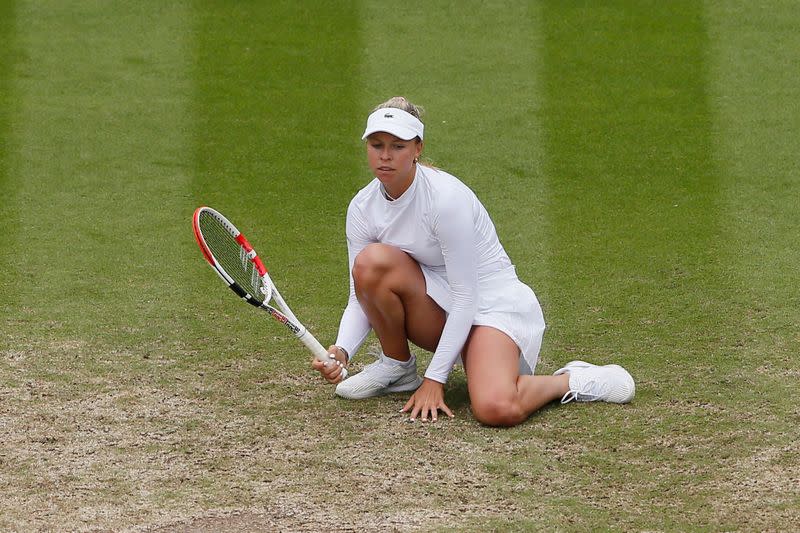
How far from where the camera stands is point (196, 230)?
18.0ft

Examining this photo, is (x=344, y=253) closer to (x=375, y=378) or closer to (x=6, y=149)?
(x=375, y=378)

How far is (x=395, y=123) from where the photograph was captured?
5.46 m

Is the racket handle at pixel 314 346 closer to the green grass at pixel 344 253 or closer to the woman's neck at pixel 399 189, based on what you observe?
the green grass at pixel 344 253

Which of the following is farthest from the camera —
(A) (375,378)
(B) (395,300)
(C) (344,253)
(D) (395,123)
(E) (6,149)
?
(E) (6,149)

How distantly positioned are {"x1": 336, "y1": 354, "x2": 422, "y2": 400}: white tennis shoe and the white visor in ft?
3.69

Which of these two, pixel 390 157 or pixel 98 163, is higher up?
pixel 390 157

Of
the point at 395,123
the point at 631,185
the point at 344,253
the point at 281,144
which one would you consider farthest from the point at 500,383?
the point at 281,144

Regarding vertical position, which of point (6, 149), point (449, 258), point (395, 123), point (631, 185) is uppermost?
point (395, 123)

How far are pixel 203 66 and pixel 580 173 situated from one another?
344 centimetres

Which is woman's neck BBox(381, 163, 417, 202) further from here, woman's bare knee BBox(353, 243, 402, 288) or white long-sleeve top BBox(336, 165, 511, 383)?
woman's bare knee BBox(353, 243, 402, 288)

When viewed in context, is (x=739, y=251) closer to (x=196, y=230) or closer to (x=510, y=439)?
(x=510, y=439)

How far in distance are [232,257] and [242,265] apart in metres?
0.06

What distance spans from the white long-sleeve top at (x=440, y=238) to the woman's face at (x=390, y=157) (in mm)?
108

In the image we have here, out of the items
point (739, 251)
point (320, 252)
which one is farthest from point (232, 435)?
point (739, 251)
